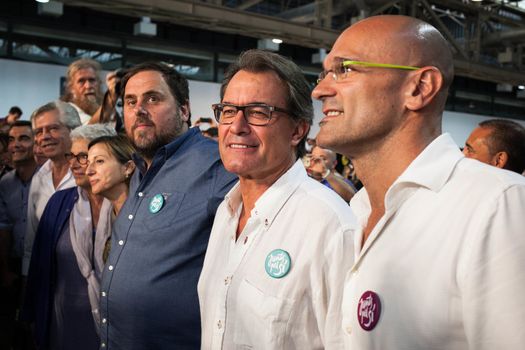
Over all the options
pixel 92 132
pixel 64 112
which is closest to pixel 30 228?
pixel 64 112

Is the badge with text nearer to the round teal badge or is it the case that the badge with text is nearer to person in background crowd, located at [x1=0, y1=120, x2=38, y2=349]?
the round teal badge

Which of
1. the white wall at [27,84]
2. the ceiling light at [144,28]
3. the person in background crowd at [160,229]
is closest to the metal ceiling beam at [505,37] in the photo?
the ceiling light at [144,28]

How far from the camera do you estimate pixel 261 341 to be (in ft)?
5.13

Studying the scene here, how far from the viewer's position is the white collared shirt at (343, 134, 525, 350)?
1013 millimetres

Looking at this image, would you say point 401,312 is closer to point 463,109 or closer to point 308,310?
point 308,310

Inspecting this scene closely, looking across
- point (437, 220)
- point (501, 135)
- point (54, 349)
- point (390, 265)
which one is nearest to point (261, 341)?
point (390, 265)

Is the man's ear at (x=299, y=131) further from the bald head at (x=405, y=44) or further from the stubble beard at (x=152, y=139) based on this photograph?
the stubble beard at (x=152, y=139)

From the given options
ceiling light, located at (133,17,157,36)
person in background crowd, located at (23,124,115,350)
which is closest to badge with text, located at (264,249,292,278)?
person in background crowd, located at (23,124,115,350)

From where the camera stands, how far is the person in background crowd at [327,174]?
161 inches

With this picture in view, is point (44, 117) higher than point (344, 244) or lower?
higher

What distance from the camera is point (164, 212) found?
2.19m

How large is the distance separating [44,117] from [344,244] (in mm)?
2741

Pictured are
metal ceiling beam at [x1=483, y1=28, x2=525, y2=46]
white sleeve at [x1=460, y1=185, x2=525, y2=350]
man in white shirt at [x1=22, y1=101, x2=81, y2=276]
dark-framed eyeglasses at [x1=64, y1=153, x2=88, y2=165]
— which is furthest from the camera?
metal ceiling beam at [x1=483, y1=28, x2=525, y2=46]

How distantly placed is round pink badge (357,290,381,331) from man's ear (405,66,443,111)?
48 centimetres
